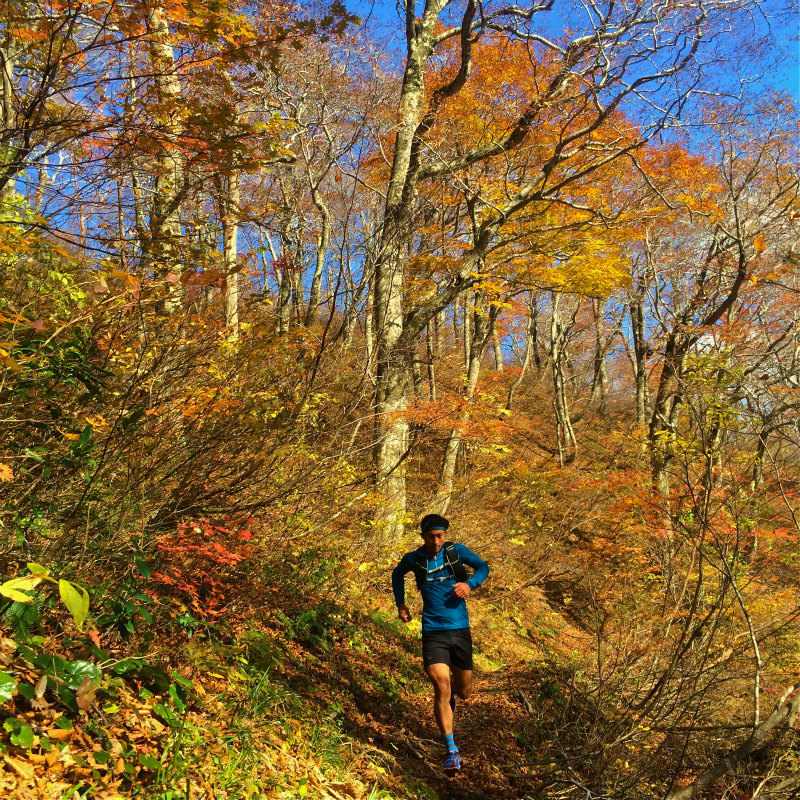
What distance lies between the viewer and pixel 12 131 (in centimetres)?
289

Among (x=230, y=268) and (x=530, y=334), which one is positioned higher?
(x=530, y=334)

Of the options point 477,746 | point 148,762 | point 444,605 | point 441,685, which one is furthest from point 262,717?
point 477,746

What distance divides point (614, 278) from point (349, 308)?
8505 mm

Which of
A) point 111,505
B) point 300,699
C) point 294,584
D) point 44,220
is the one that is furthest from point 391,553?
point 44,220

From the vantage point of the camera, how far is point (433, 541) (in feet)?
14.9

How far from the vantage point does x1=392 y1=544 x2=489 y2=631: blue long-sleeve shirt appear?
4.49 metres

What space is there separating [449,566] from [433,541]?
270 mm

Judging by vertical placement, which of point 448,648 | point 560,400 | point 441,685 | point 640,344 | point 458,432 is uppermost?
point 640,344

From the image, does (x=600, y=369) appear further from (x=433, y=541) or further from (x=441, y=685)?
(x=441, y=685)

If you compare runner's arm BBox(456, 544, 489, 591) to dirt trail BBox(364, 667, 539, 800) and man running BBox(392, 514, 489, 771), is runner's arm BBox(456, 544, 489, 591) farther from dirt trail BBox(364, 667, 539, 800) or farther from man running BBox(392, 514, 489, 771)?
dirt trail BBox(364, 667, 539, 800)

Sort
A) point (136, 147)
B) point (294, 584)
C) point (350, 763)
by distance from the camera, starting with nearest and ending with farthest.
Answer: point (136, 147)
point (350, 763)
point (294, 584)

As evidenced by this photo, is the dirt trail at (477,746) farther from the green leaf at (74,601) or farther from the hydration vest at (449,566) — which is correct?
the green leaf at (74,601)

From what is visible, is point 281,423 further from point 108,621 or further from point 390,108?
point 390,108

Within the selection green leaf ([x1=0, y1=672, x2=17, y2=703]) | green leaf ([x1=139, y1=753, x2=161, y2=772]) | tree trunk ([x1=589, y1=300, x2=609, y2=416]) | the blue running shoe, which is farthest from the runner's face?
tree trunk ([x1=589, y1=300, x2=609, y2=416])
